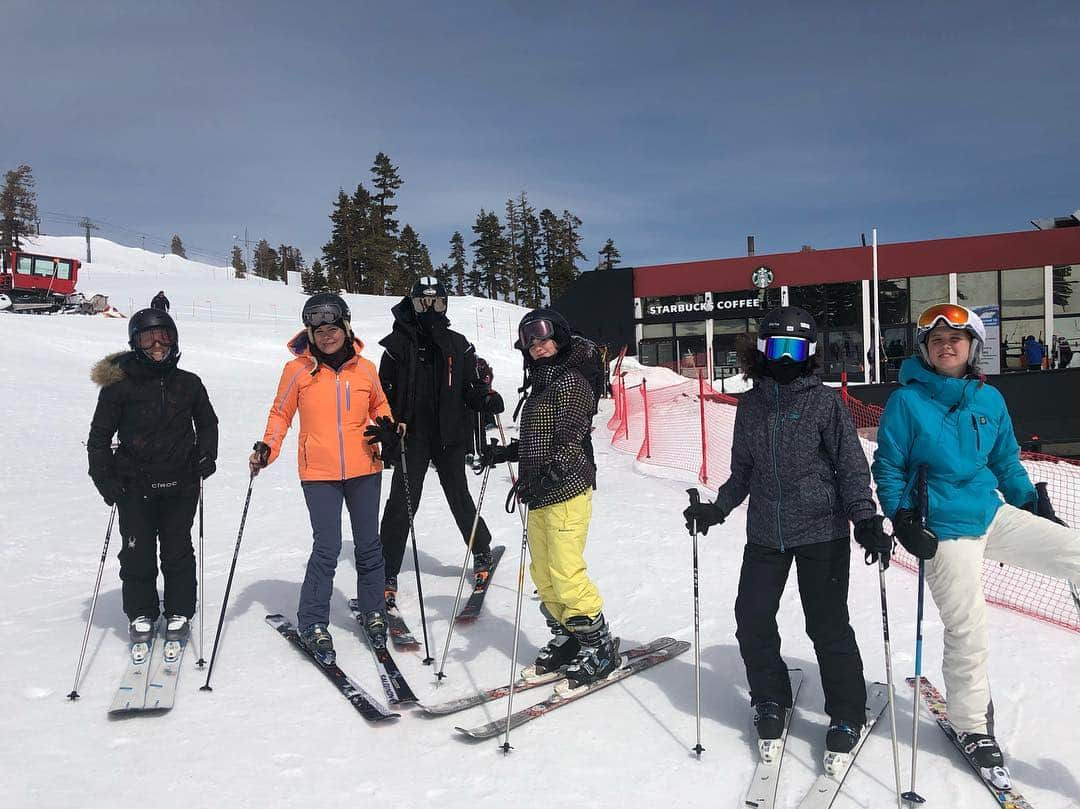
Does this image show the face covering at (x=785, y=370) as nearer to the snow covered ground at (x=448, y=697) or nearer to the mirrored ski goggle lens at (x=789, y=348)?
the mirrored ski goggle lens at (x=789, y=348)

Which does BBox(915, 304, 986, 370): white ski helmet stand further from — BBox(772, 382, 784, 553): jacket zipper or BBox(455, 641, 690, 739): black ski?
BBox(455, 641, 690, 739): black ski

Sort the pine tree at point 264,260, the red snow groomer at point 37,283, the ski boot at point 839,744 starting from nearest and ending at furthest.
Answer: the ski boot at point 839,744 → the red snow groomer at point 37,283 → the pine tree at point 264,260

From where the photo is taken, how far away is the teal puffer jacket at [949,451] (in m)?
2.85

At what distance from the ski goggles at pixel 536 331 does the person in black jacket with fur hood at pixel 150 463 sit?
197cm

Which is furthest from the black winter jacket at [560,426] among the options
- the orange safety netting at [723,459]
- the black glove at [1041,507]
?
the orange safety netting at [723,459]

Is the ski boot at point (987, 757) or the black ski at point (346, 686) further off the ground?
the ski boot at point (987, 757)

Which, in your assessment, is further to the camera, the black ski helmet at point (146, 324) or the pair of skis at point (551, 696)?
the black ski helmet at point (146, 324)

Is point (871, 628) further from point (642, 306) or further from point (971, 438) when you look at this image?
point (642, 306)

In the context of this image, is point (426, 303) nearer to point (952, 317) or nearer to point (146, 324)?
point (146, 324)

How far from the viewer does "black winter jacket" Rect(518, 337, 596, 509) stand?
3574mm

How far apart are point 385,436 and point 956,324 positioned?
281 centimetres

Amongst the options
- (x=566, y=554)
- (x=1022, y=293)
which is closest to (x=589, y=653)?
(x=566, y=554)

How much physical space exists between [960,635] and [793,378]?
3.83ft

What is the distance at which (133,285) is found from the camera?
56.8 metres
